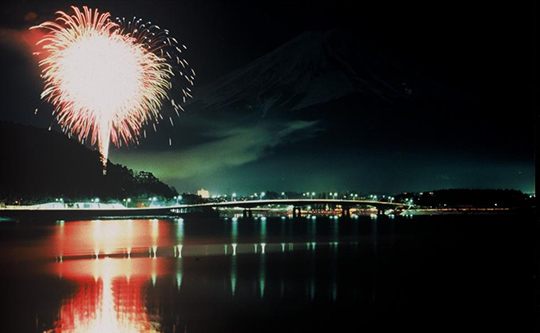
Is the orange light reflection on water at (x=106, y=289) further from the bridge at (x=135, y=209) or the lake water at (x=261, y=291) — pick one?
the bridge at (x=135, y=209)

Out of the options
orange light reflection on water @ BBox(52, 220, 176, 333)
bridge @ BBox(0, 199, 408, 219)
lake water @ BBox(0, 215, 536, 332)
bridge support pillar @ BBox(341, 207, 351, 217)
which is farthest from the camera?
bridge support pillar @ BBox(341, 207, 351, 217)

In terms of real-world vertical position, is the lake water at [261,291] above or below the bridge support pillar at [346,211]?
below

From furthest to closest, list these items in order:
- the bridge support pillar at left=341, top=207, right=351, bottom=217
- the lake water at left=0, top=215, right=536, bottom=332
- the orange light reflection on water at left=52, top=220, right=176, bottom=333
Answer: the bridge support pillar at left=341, top=207, right=351, bottom=217 → the lake water at left=0, top=215, right=536, bottom=332 → the orange light reflection on water at left=52, top=220, right=176, bottom=333

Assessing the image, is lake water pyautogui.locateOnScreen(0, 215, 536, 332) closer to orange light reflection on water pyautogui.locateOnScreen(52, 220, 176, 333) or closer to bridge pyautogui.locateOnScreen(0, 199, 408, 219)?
orange light reflection on water pyautogui.locateOnScreen(52, 220, 176, 333)

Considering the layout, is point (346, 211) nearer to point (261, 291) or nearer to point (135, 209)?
point (135, 209)

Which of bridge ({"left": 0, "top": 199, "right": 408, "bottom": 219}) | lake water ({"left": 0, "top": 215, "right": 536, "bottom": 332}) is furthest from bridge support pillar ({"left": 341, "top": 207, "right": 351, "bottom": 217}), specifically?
lake water ({"left": 0, "top": 215, "right": 536, "bottom": 332})

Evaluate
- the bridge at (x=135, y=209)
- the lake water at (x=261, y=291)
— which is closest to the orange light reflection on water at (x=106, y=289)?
the lake water at (x=261, y=291)

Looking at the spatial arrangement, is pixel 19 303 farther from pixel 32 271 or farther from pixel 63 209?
pixel 63 209

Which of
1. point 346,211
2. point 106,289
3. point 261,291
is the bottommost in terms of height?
point 261,291

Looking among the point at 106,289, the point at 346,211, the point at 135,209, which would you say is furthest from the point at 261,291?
the point at 346,211

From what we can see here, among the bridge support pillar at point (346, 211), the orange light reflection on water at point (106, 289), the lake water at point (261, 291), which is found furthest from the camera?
the bridge support pillar at point (346, 211)

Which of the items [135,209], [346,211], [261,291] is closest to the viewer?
[261,291]
